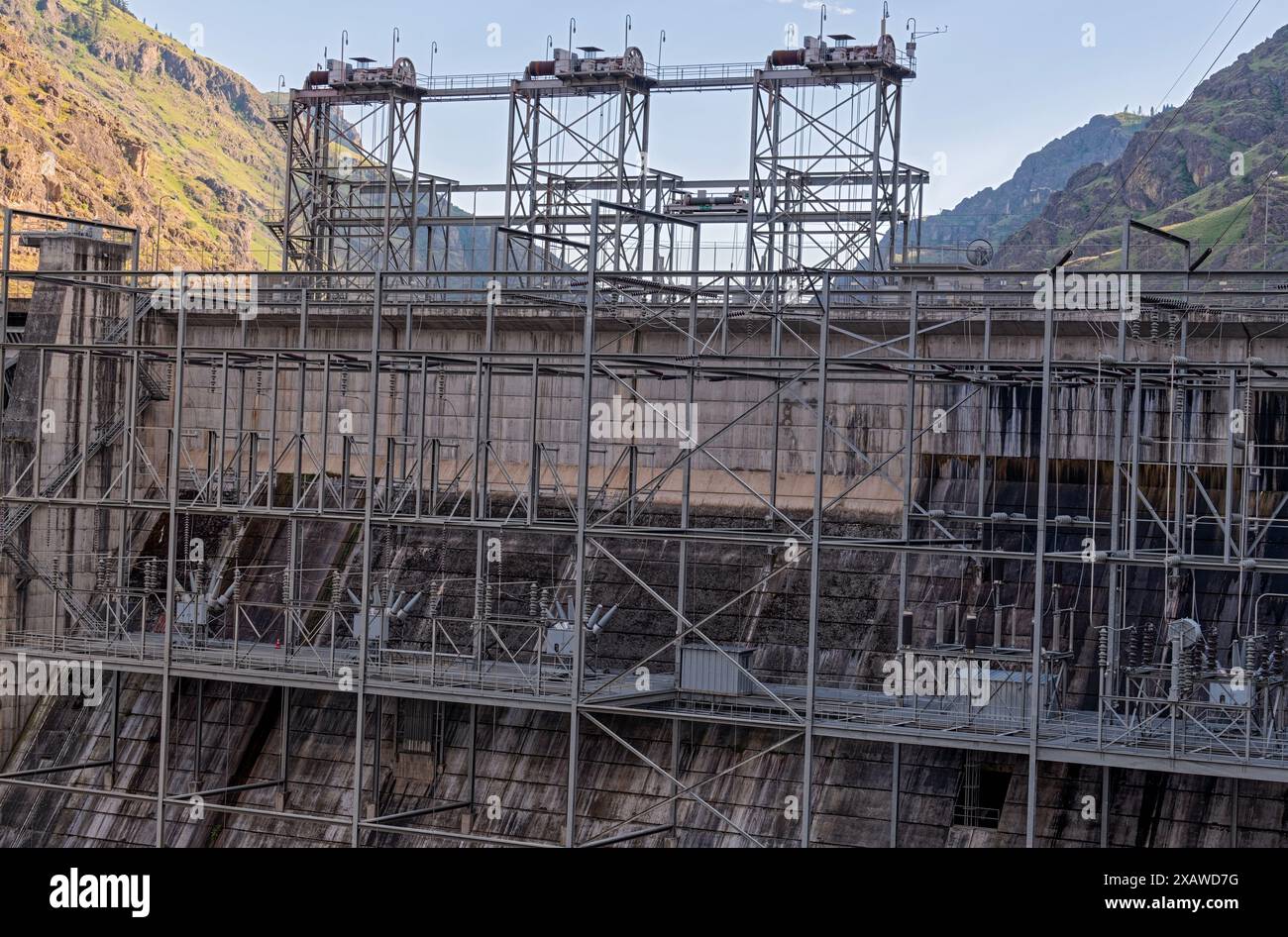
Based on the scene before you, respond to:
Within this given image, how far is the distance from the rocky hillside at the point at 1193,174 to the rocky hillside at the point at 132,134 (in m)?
58.5

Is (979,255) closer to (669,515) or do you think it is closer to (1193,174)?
(669,515)

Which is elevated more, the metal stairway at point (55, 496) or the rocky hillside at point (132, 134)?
the rocky hillside at point (132, 134)

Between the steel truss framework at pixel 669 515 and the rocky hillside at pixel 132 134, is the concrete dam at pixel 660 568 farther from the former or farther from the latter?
the rocky hillside at pixel 132 134

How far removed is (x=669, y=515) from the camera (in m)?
31.7

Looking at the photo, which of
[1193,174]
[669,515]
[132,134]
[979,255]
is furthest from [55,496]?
[1193,174]

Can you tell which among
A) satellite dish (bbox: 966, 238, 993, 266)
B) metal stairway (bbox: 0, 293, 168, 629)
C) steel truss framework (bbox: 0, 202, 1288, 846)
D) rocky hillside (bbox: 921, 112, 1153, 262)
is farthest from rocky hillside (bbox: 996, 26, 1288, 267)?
metal stairway (bbox: 0, 293, 168, 629)

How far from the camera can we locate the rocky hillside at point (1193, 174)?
4247 inches

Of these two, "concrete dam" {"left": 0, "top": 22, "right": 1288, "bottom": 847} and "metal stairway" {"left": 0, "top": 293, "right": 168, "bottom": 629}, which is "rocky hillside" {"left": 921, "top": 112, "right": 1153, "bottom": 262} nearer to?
"concrete dam" {"left": 0, "top": 22, "right": 1288, "bottom": 847}

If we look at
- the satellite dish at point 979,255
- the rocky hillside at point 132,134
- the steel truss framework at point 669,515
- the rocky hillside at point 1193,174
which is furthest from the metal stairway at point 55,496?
the rocky hillside at point 1193,174

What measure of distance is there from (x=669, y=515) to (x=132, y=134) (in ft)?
355

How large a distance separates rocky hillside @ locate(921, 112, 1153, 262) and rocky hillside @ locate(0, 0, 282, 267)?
73.6 m

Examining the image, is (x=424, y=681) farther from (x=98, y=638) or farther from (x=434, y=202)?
(x=434, y=202)

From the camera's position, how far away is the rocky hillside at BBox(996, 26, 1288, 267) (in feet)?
354

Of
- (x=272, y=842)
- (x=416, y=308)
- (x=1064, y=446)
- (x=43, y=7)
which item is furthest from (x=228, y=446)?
(x=43, y=7)
